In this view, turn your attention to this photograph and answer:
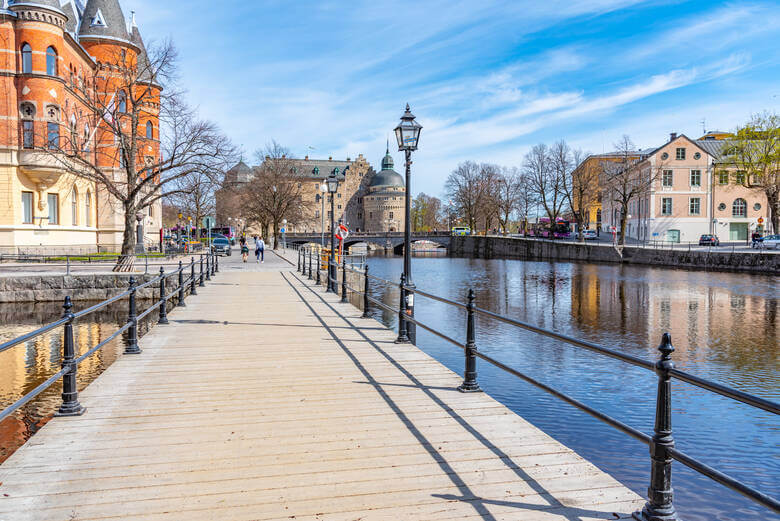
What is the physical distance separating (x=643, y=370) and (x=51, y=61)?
1452 inches

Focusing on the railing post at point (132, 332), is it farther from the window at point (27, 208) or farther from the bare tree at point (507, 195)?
the bare tree at point (507, 195)

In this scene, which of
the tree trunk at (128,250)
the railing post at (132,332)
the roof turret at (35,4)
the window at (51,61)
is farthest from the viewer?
the window at (51,61)

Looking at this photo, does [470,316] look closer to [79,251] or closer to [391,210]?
[79,251]

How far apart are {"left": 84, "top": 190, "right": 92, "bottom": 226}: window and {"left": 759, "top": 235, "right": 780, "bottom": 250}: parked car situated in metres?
53.8

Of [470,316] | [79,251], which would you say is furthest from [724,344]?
[79,251]

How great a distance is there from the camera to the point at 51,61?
113 ft

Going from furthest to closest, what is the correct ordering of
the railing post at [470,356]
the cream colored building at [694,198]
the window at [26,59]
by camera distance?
the cream colored building at [694,198] → the window at [26,59] → the railing post at [470,356]

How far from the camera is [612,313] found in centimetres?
2420

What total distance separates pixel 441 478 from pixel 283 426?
5.74 feet

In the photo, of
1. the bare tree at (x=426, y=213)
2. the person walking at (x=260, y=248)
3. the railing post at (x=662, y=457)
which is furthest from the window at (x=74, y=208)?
the bare tree at (x=426, y=213)

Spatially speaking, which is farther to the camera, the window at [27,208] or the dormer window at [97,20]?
the dormer window at [97,20]

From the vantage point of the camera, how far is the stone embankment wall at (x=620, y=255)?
40.9 metres

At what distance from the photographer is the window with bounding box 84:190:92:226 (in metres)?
40.8

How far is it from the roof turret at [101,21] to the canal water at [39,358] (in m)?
28.0
